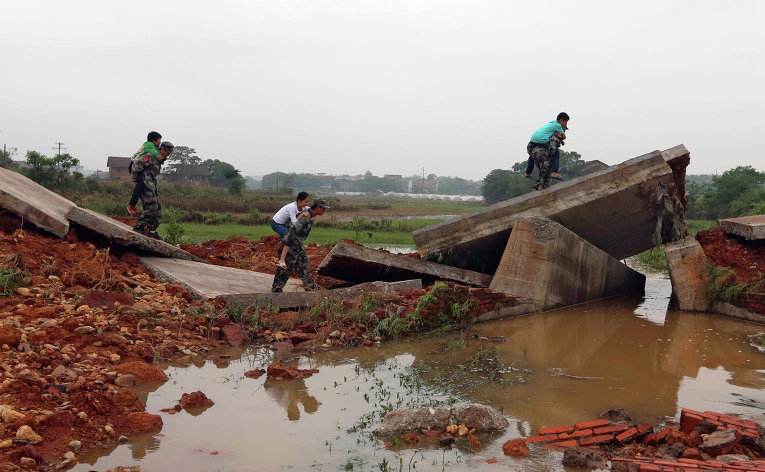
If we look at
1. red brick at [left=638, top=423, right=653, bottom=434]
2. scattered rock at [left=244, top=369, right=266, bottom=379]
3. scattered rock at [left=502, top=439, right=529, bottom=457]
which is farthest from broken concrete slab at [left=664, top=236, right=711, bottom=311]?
scattered rock at [left=244, top=369, right=266, bottom=379]

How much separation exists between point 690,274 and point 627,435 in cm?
611

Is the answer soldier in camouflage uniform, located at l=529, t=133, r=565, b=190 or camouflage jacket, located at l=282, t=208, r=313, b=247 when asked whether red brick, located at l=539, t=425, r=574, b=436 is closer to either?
camouflage jacket, located at l=282, t=208, r=313, b=247

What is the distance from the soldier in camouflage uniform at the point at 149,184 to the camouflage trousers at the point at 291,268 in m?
2.51

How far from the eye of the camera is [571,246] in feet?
30.6

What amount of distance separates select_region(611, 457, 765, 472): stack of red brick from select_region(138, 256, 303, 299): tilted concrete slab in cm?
503

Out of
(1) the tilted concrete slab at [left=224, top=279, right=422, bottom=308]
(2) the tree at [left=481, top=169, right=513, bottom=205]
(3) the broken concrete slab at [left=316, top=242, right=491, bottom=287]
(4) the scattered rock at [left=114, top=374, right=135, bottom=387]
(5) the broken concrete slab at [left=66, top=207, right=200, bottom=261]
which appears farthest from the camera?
(2) the tree at [left=481, top=169, right=513, bottom=205]

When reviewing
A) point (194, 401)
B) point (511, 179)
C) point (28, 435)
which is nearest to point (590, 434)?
point (194, 401)

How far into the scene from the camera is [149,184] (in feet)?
30.5

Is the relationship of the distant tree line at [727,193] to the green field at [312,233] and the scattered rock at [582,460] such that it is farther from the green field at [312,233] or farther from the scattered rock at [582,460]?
the scattered rock at [582,460]

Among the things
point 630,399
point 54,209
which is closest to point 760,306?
point 630,399

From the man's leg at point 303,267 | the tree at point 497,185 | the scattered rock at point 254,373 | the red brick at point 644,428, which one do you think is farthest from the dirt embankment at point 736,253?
the tree at point 497,185

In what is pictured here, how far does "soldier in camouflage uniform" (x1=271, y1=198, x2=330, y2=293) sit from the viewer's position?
768 centimetres

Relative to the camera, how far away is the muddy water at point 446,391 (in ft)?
13.0

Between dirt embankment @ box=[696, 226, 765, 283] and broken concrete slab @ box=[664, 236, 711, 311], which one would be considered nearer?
dirt embankment @ box=[696, 226, 765, 283]
